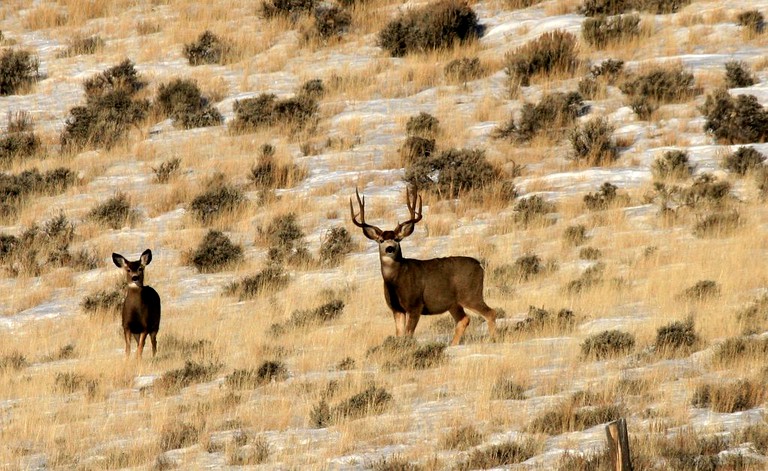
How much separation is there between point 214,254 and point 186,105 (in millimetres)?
8179

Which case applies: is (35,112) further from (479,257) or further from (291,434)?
(291,434)

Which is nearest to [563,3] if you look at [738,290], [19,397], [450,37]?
[450,37]

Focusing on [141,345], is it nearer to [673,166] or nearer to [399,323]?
[399,323]

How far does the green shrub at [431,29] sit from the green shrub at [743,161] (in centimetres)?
923

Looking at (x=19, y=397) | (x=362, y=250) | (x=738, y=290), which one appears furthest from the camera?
(x=362, y=250)

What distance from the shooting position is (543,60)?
2742 centimetres

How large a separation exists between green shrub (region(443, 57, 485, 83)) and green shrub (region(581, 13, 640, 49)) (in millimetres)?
2582

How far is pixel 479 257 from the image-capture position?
19.2m

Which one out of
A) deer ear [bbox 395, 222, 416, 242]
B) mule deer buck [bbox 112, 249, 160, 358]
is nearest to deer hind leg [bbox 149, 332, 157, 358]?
mule deer buck [bbox 112, 249, 160, 358]

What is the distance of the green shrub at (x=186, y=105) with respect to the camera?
27516 mm

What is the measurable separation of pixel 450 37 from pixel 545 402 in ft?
65.0

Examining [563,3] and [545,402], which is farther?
[563,3]

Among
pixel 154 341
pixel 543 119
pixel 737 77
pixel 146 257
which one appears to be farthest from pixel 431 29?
pixel 154 341

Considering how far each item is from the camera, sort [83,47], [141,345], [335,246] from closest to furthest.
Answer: [141,345] < [335,246] < [83,47]
